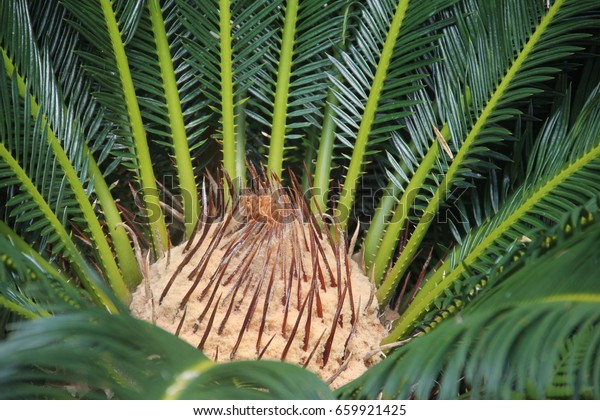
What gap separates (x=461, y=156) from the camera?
1.62m

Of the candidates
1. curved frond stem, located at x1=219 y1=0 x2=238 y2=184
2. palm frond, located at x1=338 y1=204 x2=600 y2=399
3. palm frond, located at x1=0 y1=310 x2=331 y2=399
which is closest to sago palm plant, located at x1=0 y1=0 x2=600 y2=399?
curved frond stem, located at x1=219 y1=0 x2=238 y2=184

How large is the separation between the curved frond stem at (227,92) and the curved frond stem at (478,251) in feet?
1.64

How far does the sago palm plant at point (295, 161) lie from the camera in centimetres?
142

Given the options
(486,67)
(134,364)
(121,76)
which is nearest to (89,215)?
(121,76)

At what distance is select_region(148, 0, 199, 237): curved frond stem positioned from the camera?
1679 millimetres

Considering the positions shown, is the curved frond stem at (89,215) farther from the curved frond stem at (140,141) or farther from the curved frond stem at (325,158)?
the curved frond stem at (325,158)

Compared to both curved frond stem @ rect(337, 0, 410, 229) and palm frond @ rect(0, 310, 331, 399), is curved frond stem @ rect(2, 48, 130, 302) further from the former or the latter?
palm frond @ rect(0, 310, 331, 399)

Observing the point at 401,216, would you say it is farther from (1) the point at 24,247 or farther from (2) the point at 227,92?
(1) the point at 24,247

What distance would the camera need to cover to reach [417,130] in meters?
1.70

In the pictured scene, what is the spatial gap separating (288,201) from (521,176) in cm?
55

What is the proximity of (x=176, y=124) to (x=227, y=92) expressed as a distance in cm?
14

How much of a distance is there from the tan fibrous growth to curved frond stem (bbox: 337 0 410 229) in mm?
158

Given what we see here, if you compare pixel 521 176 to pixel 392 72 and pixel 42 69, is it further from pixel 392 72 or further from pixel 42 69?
pixel 42 69
